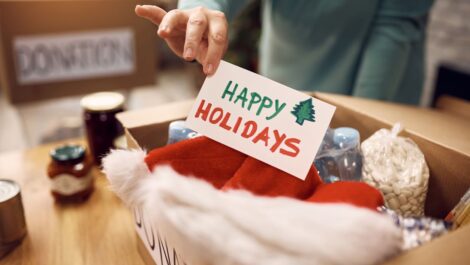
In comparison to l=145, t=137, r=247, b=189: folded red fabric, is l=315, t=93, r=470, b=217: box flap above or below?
below

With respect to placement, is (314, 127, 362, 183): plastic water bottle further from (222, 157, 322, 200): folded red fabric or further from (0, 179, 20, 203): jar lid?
(0, 179, 20, 203): jar lid

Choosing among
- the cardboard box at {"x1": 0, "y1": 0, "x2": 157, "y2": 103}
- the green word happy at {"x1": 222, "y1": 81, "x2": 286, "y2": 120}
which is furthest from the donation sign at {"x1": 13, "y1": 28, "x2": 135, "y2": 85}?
the green word happy at {"x1": 222, "y1": 81, "x2": 286, "y2": 120}

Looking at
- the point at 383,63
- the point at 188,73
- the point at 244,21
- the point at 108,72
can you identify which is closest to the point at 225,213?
the point at 383,63

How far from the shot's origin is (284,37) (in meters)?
1.09

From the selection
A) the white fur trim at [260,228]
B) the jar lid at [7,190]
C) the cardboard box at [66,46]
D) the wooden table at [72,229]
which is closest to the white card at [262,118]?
the white fur trim at [260,228]

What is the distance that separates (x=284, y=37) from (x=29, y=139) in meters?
1.85

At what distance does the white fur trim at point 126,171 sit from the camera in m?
0.46

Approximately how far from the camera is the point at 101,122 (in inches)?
34.7

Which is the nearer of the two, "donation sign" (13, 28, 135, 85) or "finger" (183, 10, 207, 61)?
"finger" (183, 10, 207, 61)

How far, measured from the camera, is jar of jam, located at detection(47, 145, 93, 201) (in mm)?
766

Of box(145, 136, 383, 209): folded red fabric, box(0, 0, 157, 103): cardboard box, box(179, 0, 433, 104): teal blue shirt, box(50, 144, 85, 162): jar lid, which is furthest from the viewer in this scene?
box(0, 0, 157, 103): cardboard box

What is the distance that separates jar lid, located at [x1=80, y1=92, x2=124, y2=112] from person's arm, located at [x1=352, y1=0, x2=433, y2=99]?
62 cm

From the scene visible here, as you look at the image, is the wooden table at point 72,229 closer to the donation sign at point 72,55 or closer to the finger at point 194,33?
the finger at point 194,33

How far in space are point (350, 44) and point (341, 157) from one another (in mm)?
537
